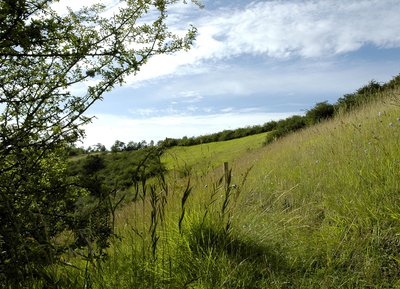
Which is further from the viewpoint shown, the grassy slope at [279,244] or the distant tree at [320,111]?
the distant tree at [320,111]

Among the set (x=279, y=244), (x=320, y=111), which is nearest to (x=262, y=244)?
(x=279, y=244)

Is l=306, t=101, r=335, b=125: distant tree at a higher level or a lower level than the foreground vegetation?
higher

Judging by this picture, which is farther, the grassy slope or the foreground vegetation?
the grassy slope

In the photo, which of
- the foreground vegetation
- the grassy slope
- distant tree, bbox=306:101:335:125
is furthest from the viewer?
distant tree, bbox=306:101:335:125

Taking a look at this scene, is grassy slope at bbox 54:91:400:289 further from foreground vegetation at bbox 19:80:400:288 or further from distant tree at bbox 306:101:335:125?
distant tree at bbox 306:101:335:125

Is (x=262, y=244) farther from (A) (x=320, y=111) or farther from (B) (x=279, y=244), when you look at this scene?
(A) (x=320, y=111)

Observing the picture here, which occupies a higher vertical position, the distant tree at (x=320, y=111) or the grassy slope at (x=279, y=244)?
the distant tree at (x=320, y=111)

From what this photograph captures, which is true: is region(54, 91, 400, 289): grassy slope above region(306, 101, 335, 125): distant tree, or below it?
below

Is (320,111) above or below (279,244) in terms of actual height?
above

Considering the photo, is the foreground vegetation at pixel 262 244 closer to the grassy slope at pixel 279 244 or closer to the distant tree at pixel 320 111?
the grassy slope at pixel 279 244

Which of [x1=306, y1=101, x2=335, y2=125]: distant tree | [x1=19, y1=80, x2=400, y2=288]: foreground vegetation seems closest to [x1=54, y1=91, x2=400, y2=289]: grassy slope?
[x1=19, y1=80, x2=400, y2=288]: foreground vegetation

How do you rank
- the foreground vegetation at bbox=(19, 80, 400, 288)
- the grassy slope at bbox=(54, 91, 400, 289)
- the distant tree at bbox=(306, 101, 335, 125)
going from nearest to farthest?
1. the foreground vegetation at bbox=(19, 80, 400, 288)
2. the grassy slope at bbox=(54, 91, 400, 289)
3. the distant tree at bbox=(306, 101, 335, 125)

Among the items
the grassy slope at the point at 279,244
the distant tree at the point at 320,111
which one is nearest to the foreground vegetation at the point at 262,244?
the grassy slope at the point at 279,244

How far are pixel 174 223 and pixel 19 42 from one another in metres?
2.13
